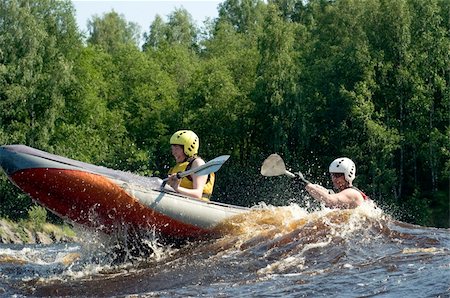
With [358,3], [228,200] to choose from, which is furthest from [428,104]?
[228,200]

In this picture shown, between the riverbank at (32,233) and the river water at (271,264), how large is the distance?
56.4 feet

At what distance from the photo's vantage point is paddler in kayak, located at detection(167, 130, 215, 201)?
945cm

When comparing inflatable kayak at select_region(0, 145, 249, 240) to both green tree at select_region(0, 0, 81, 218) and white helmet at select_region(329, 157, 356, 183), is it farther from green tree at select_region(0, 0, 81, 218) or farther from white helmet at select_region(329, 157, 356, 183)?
green tree at select_region(0, 0, 81, 218)

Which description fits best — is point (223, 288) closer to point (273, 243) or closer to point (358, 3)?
point (273, 243)

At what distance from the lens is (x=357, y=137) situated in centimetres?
3162

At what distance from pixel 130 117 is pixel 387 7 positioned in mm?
14931

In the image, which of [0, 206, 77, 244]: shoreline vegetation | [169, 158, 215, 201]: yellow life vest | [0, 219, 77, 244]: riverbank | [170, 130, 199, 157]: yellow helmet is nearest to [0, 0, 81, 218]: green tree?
[0, 206, 77, 244]: shoreline vegetation

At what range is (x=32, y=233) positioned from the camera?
92.3ft

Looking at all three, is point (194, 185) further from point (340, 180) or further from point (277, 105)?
point (277, 105)

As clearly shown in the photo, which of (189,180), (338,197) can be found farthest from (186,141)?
(338,197)

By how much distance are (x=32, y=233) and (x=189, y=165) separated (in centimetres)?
1968

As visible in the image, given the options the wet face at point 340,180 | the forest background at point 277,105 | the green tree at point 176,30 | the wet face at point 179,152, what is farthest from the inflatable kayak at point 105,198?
the green tree at point 176,30

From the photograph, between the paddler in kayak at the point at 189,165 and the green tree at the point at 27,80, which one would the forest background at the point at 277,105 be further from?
the paddler in kayak at the point at 189,165

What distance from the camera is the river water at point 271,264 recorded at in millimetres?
7109
